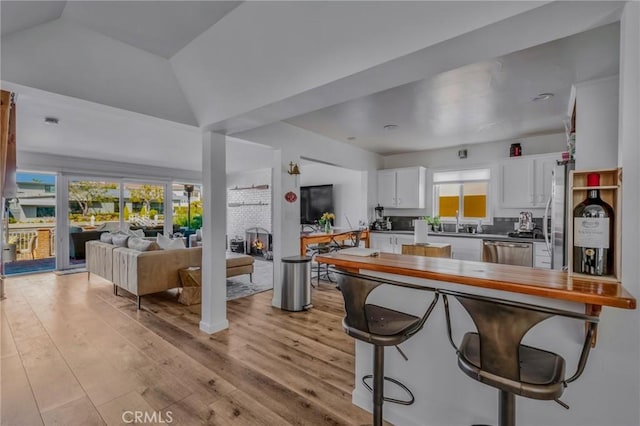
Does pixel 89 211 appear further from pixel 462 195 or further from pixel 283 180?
pixel 462 195

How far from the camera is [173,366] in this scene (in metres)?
2.54

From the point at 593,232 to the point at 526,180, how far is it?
13.4 ft

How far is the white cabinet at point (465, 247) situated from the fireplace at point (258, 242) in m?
4.57

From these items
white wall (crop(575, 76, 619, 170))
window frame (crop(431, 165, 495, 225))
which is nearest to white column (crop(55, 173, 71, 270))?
window frame (crop(431, 165, 495, 225))

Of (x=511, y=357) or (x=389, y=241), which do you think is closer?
(x=511, y=357)

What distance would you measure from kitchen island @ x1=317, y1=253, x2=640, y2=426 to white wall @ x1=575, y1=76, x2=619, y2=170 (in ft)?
4.89

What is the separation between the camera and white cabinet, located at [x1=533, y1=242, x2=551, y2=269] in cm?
421

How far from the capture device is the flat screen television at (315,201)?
24.3ft

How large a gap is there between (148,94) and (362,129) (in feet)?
9.15

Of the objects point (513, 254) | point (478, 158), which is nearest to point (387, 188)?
point (478, 158)

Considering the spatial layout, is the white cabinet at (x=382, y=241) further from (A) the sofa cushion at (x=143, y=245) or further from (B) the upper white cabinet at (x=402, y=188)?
(A) the sofa cushion at (x=143, y=245)

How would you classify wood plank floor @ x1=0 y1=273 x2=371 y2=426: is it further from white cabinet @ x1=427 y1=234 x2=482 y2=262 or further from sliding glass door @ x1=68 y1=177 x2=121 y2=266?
sliding glass door @ x1=68 y1=177 x2=121 y2=266

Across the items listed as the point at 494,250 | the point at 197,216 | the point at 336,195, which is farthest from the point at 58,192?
the point at 494,250

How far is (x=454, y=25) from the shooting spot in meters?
1.39
